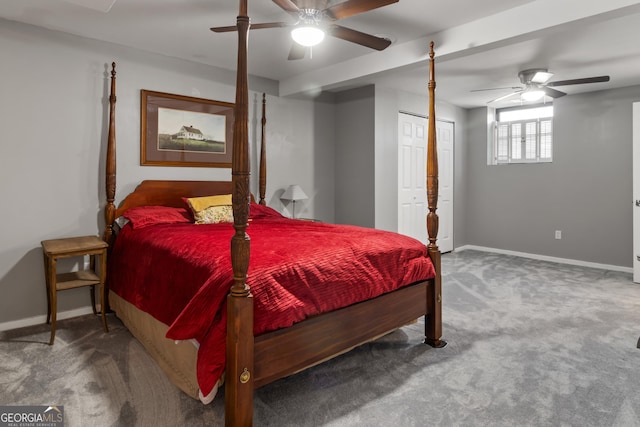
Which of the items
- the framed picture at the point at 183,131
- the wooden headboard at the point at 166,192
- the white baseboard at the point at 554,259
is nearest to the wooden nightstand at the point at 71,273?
the wooden headboard at the point at 166,192

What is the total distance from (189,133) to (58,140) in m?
1.14

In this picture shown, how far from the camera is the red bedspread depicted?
6.09 feet

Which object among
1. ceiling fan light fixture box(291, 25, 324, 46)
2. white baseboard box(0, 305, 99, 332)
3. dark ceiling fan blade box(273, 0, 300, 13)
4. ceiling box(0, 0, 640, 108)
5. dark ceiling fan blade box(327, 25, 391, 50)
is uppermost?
ceiling box(0, 0, 640, 108)

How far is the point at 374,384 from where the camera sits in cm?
224

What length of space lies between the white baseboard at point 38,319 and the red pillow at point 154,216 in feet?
3.04

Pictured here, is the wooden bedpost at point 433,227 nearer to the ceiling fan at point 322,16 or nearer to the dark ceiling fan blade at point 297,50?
the ceiling fan at point 322,16

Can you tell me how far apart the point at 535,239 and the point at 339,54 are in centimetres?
399

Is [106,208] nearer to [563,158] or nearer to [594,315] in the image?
[594,315]

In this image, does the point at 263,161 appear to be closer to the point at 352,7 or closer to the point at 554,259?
the point at 352,7

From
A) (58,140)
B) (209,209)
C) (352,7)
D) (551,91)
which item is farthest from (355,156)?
(58,140)

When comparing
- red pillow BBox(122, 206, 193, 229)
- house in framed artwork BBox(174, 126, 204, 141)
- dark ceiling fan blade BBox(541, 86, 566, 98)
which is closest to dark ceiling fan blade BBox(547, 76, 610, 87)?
dark ceiling fan blade BBox(541, 86, 566, 98)

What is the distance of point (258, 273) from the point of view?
190 cm

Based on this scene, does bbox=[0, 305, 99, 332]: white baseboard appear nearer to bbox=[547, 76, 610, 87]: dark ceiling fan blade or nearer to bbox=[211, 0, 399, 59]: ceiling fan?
bbox=[211, 0, 399, 59]: ceiling fan

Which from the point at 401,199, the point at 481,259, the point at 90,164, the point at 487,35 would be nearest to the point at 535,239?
the point at 481,259
